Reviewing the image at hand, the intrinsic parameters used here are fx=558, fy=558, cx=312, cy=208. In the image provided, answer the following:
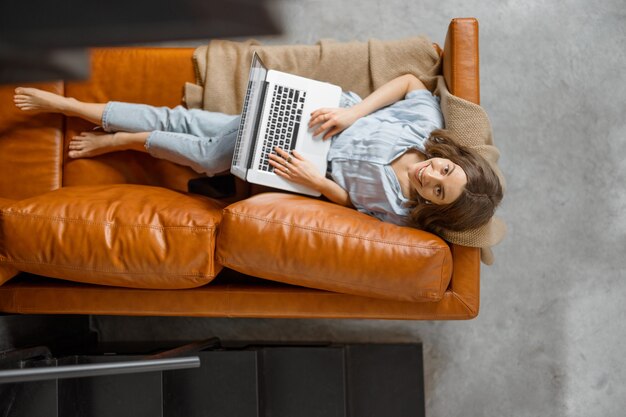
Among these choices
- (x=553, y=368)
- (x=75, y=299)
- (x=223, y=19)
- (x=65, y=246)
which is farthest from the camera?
(x=553, y=368)

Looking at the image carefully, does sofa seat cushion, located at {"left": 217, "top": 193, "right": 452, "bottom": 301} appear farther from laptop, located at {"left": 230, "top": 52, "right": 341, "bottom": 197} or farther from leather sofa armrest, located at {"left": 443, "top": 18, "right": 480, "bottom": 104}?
leather sofa armrest, located at {"left": 443, "top": 18, "right": 480, "bottom": 104}

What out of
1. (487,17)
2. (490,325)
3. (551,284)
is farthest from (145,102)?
(551,284)

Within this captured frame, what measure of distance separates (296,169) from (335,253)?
0.34 meters

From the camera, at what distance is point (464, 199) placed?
4.85 feet

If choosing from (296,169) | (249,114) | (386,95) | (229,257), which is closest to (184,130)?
(249,114)

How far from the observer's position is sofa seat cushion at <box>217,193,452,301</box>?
4.65 feet

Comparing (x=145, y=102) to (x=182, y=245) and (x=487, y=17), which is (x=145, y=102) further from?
(x=487, y=17)

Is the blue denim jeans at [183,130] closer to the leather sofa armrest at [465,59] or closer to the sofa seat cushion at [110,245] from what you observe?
the sofa seat cushion at [110,245]

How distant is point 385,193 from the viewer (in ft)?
5.25

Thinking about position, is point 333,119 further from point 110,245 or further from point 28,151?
point 28,151

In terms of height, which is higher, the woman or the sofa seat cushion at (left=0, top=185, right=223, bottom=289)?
the woman

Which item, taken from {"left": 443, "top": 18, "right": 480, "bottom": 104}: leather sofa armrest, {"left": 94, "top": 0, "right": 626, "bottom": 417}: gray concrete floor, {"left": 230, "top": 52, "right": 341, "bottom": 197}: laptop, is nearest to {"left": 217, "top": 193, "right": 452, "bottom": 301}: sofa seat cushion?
{"left": 230, "top": 52, "right": 341, "bottom": 197}: laptop

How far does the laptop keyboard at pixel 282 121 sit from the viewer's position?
5.49ft

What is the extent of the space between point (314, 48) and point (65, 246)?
99 cm
